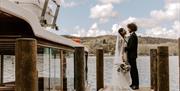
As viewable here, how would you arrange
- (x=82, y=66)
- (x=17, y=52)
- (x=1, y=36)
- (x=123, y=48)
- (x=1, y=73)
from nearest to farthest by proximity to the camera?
(x=17, y=52)
(x=1, y=36)
(x=82, y=66)
(x=123, y=48)
(x=1, y=73)

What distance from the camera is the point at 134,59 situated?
12.4m

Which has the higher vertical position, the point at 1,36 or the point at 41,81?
the point at 1,36

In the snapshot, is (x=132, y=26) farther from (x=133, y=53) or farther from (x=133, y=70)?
(x=133, y=70)

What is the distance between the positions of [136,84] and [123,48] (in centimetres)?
108

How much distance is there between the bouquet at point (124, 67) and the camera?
12.7 metres

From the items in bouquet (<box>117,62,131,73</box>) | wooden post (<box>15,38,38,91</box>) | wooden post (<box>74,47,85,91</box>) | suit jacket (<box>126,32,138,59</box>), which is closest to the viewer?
wooden post (<box>15,38,38,91</box>)

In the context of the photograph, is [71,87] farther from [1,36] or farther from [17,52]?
[17,52]

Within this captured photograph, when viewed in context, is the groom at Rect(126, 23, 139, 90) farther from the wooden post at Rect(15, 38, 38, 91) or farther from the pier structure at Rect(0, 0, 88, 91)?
the wooden post at Rect(15, 38, 38, 91)

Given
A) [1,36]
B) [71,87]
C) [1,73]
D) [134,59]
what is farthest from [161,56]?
[1,73]

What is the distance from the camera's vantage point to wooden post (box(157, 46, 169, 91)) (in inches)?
341

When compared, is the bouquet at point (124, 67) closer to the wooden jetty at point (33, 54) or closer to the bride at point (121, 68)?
the bride at point (121, 68)

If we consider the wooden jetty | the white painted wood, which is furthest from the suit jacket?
the white painted wood

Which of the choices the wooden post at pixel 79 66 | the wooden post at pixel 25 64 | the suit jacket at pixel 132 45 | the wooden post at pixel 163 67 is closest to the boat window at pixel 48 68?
the wooden post at pixel 79 66

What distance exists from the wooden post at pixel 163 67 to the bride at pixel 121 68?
11.3 feet
